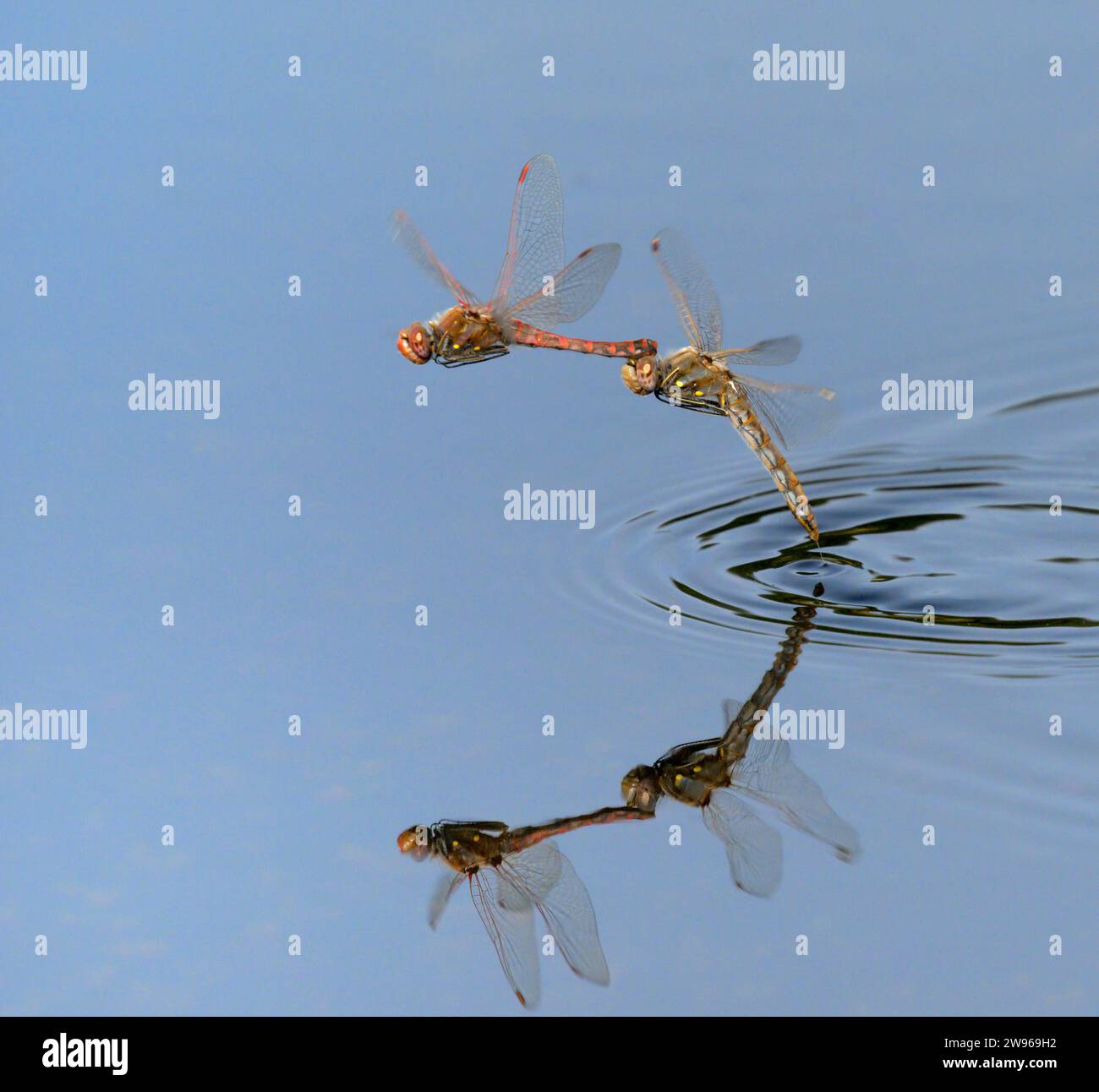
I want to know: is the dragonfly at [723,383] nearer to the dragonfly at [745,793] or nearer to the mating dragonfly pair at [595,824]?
the dragonfly at [745,793]

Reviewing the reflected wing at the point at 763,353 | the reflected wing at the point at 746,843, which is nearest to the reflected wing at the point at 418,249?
the reflected wing at the point at 763,353

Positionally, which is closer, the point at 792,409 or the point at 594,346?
the point at 594,346

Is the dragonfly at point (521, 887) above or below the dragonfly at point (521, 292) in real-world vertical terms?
below

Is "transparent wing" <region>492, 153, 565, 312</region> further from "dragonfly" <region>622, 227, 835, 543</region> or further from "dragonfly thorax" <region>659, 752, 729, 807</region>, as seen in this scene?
"dragonfly thorax" <region>659, 752, 729, 807</region>

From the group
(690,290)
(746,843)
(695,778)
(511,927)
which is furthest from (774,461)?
(511,927)

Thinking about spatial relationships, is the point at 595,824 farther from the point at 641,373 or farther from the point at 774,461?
the point at 774,461

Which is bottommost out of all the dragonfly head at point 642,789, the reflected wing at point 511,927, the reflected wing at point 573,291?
the reflected wing at point 511,927
